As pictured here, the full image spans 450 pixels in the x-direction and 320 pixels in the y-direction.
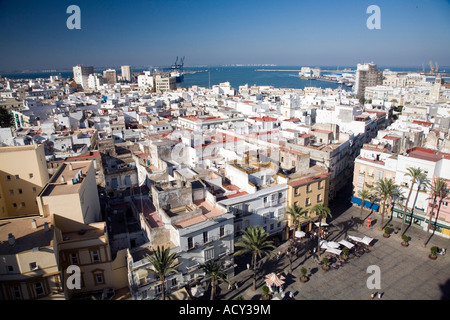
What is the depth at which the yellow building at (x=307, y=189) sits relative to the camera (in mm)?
31078

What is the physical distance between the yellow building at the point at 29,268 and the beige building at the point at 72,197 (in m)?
2.20

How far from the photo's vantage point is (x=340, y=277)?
2684 centimetres

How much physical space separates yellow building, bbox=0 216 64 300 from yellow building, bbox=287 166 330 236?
2135 centimetres

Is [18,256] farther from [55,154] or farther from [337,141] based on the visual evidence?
[337,141]

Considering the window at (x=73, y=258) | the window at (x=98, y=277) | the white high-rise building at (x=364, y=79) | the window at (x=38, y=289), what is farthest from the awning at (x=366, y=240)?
the white high-rise building at (x=364, y=79)

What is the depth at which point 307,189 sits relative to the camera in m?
32.1

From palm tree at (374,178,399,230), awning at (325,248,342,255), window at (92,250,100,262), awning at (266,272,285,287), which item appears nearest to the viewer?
window at (92,250,100,262)

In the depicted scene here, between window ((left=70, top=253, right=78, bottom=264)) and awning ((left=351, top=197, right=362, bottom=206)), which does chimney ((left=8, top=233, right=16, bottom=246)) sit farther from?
awning ((left=351, top=197, right=362, bottom=206))

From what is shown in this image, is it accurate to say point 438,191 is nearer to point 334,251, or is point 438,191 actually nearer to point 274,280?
point 334,251

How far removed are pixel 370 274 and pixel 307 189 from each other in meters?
9.71

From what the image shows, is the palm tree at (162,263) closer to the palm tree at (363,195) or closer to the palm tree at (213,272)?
the palm tree at (213,272)

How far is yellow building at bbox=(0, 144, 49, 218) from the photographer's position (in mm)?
27875

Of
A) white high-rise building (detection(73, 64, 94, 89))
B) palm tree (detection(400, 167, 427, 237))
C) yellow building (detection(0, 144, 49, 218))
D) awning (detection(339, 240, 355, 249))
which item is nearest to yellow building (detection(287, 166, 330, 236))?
awning (detection(339, 240, 355, 249))

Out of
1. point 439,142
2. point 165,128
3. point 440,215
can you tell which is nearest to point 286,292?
point 440,215
